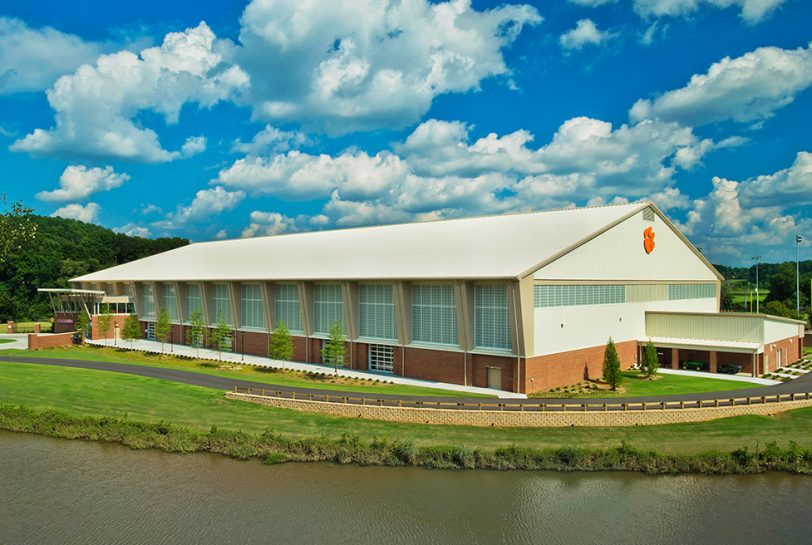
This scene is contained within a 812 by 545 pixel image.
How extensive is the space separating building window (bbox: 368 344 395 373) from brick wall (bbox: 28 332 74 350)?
36204 mm

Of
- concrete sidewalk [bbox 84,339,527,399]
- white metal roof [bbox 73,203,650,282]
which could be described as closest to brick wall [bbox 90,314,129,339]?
concrete sidewalk [bbox 84,339,527,399]

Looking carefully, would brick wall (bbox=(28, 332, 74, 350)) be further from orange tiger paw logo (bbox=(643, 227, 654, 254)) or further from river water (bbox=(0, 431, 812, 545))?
orange tiger paw logo (bbox=(643, 227, 654, 254))

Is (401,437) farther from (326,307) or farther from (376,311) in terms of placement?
(326,307)

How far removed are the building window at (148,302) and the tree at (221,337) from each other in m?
13.3

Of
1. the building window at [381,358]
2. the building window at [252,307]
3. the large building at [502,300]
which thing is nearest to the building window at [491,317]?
the large building at [502,300]

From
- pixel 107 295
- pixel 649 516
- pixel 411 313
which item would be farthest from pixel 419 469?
pixel 107 295

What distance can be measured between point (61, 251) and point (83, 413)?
331 ft

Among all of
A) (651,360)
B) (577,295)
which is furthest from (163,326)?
(651,360)

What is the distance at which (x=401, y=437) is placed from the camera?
29.4 metres

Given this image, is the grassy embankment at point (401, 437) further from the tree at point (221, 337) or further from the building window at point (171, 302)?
the building window at point (171, 302)

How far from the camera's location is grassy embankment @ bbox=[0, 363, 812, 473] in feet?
87.5

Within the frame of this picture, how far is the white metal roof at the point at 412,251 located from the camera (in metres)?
41.8

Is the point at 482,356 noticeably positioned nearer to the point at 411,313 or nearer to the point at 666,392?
the point at 411,313

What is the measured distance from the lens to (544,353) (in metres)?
38.7
